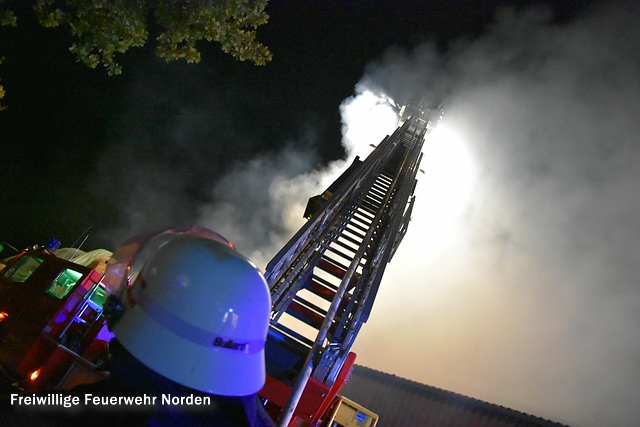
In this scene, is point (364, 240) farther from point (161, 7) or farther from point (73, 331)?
point (73, 331)

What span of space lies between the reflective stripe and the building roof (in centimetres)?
1084

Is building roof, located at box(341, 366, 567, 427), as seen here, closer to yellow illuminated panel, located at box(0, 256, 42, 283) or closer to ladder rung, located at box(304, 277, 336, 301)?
ladder rung, located at box(304, 277, 336, 301)

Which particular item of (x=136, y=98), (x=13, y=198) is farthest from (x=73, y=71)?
(x=13, y=198)

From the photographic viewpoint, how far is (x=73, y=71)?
32.3 ft

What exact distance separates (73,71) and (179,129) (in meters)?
3.31

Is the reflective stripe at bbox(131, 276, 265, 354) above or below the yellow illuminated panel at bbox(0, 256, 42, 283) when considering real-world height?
above

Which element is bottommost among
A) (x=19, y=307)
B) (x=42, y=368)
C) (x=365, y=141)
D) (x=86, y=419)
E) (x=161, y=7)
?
(x=42, y=368)

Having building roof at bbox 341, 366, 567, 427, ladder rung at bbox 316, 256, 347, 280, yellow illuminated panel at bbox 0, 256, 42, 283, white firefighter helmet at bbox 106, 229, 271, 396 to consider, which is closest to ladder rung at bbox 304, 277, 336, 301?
ladder rung at bbox 316, 256, 347, 280

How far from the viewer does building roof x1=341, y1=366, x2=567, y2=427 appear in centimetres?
954

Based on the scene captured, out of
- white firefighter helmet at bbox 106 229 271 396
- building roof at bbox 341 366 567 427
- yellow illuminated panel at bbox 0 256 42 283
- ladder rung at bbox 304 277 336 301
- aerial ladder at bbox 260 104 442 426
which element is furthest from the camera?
building roof at bbox 341 366 567 427

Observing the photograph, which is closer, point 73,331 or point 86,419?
point 86,419

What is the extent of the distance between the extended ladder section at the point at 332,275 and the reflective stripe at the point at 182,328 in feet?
3.81

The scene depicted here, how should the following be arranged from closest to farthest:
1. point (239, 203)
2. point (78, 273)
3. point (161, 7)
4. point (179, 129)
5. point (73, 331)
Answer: point (161, 7) → point (73, 331) → point (78, 273) → point (179, 129) → point (239, 203)

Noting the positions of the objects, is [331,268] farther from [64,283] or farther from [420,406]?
[420,406]
